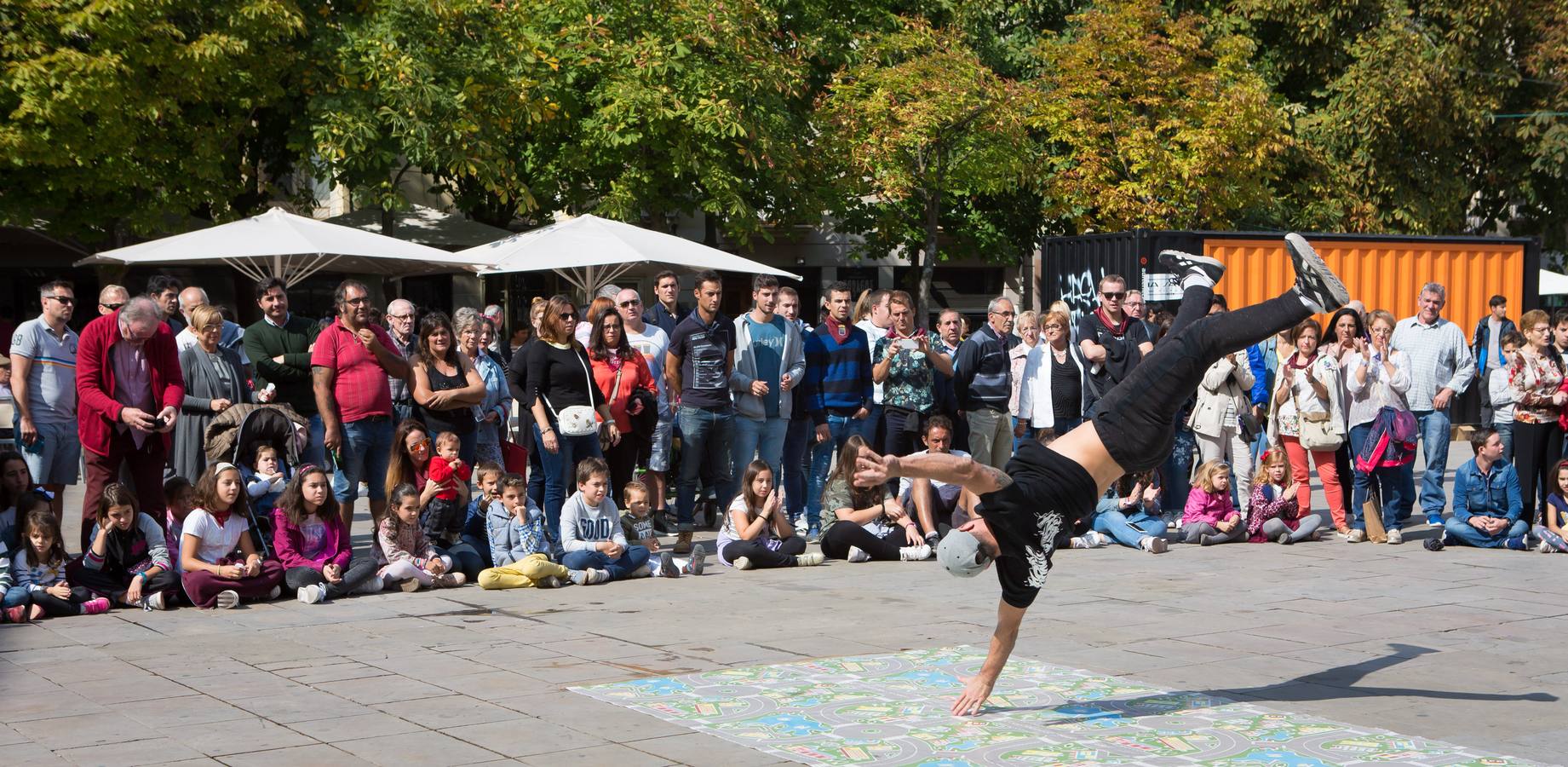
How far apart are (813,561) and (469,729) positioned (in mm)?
5090

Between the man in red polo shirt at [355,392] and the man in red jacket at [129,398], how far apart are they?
2.91 feet

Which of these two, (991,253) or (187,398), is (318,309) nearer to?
(991,253)

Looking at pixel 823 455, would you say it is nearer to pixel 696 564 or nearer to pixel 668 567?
pixel 696 564

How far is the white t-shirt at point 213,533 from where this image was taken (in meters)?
8.85

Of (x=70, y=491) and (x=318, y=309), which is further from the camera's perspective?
(x=318, y=309)

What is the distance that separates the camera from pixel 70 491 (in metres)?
15.0

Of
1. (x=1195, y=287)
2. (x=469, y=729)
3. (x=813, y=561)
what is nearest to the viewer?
(x=469, y=729)

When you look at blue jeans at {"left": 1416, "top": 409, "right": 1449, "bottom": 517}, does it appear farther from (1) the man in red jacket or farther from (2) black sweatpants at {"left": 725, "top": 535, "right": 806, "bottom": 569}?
(1) the man in red jacket

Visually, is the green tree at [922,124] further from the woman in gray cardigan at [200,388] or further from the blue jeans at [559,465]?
A: the woman in gray cardigan at [200,388]

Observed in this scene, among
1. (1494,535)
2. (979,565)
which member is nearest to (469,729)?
(979,565)

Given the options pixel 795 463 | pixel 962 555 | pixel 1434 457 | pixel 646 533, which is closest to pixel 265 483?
pixel 646 533

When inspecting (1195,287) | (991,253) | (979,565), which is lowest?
(979,565)

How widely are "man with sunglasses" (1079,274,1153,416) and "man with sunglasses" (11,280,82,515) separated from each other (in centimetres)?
719

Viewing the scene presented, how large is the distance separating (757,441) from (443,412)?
248 cm
